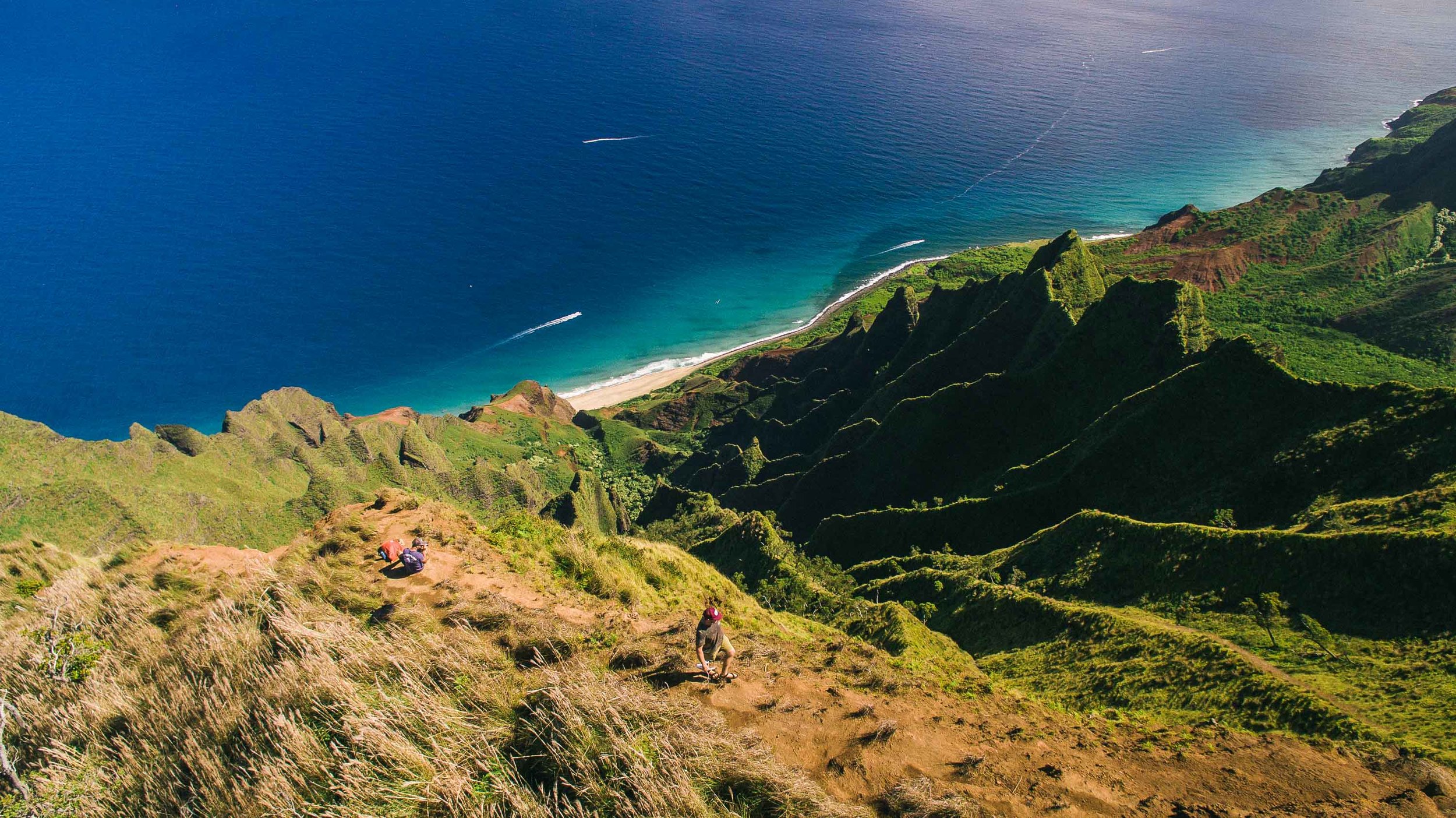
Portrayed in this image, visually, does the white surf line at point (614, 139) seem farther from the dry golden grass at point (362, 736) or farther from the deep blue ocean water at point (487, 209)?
the dry golden grass at point (362, 736)

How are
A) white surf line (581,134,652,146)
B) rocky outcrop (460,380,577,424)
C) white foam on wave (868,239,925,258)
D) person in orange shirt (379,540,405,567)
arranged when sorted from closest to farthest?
1. person in orange shirt (379,540,405,567)
2. rocky outcrop (460,380,577,424)
3. white foam on wave (868,239,925,258)
4. white surf line (581,134,652,146)

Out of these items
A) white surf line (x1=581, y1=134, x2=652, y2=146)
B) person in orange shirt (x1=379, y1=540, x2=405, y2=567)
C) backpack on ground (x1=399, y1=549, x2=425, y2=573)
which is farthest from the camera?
white surf line (x1=581, y1=134, x2=652, y2=146)

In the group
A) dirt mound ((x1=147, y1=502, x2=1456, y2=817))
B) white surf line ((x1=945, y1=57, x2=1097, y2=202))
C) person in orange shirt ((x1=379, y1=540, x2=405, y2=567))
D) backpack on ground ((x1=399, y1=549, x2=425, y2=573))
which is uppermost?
white surf line ((x1=945, y1=57, x2=1097, y2=202))

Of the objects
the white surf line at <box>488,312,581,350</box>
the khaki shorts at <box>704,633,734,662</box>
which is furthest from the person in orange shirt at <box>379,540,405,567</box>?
the white surf line at <box>488,312,581,350</box>

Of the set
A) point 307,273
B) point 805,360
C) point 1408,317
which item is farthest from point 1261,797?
point 307,273

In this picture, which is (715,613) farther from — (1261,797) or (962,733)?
(1261,797)

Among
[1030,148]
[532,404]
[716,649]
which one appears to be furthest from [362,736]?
[1030,148]

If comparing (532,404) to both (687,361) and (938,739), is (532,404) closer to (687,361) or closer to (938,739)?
(687,361)

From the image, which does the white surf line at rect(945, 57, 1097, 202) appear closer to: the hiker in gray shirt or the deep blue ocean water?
the deep blue ocean water
